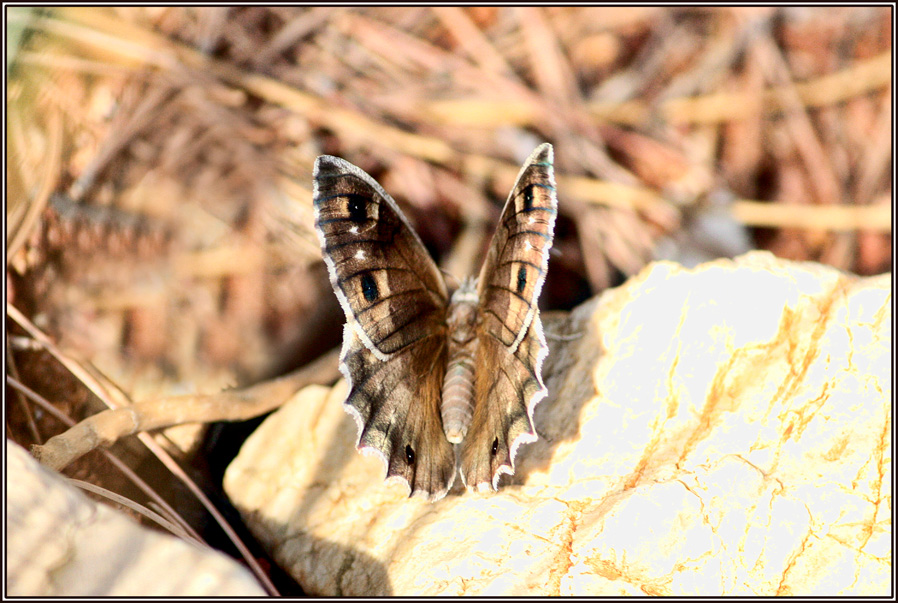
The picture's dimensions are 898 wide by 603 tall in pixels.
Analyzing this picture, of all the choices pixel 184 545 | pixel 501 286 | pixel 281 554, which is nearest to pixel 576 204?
pixel 501 286

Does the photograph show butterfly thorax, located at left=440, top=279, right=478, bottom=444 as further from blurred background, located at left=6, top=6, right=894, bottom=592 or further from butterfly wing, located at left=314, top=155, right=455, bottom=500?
blurred background, located at left=6, top=6, right=894, bottom=592

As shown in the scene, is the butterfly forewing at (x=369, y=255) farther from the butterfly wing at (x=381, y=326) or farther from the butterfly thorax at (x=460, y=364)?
the butterfly thorax at (x=460, y=364)

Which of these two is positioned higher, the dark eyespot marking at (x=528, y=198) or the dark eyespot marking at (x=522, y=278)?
the dark eyespot marking at (x=528, y=198)

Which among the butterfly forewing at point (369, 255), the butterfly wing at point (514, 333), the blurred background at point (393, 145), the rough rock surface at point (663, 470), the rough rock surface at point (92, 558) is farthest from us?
the blurred background at point (393, 145)

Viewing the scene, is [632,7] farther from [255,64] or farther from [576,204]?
[255,64]

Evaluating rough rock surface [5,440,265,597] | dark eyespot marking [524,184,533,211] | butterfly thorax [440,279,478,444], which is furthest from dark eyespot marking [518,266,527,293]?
rough rock surface [5,440,265,597]

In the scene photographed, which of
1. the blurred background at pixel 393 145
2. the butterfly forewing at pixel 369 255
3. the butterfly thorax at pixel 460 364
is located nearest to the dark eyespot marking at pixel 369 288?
the butterfly forewing at pixel 369 255

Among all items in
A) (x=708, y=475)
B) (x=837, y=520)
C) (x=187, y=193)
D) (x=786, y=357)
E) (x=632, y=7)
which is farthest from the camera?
(x=632, y=7)

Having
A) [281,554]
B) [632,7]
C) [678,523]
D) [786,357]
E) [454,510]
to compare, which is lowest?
[281,554]

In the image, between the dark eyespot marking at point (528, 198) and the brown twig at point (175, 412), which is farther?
the brown twig at point (175, 412)
